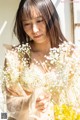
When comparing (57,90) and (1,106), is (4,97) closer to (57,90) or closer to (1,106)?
(1,106)

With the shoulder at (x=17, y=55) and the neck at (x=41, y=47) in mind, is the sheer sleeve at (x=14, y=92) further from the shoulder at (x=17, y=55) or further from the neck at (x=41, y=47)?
the neck at (x=41, y=47)

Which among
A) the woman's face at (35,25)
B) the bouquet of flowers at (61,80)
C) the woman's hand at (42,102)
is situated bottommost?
the woman's hand at (42,102)

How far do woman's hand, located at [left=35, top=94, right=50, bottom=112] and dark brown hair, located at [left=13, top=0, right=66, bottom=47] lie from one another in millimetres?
292

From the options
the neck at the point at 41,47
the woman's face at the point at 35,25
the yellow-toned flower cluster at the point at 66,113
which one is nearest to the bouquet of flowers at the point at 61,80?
the yellow-toned flower cluster at the point at 66,113

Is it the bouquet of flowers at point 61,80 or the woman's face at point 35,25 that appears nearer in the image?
the bouquet of flowers at point 61,80

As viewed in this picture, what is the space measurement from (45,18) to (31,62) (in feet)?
0.55

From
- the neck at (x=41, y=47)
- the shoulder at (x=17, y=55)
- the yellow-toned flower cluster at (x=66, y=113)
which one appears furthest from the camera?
the neck at (x=41, y=47)

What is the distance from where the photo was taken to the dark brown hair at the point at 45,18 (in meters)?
0.99

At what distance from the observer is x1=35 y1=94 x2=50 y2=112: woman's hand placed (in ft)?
2.72

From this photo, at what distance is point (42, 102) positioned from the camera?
847 mm

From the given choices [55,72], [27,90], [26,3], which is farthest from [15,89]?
[26,3]

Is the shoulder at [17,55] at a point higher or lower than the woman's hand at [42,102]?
higher

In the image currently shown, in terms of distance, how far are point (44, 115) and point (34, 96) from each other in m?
0.08

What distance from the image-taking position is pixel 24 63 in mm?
871
